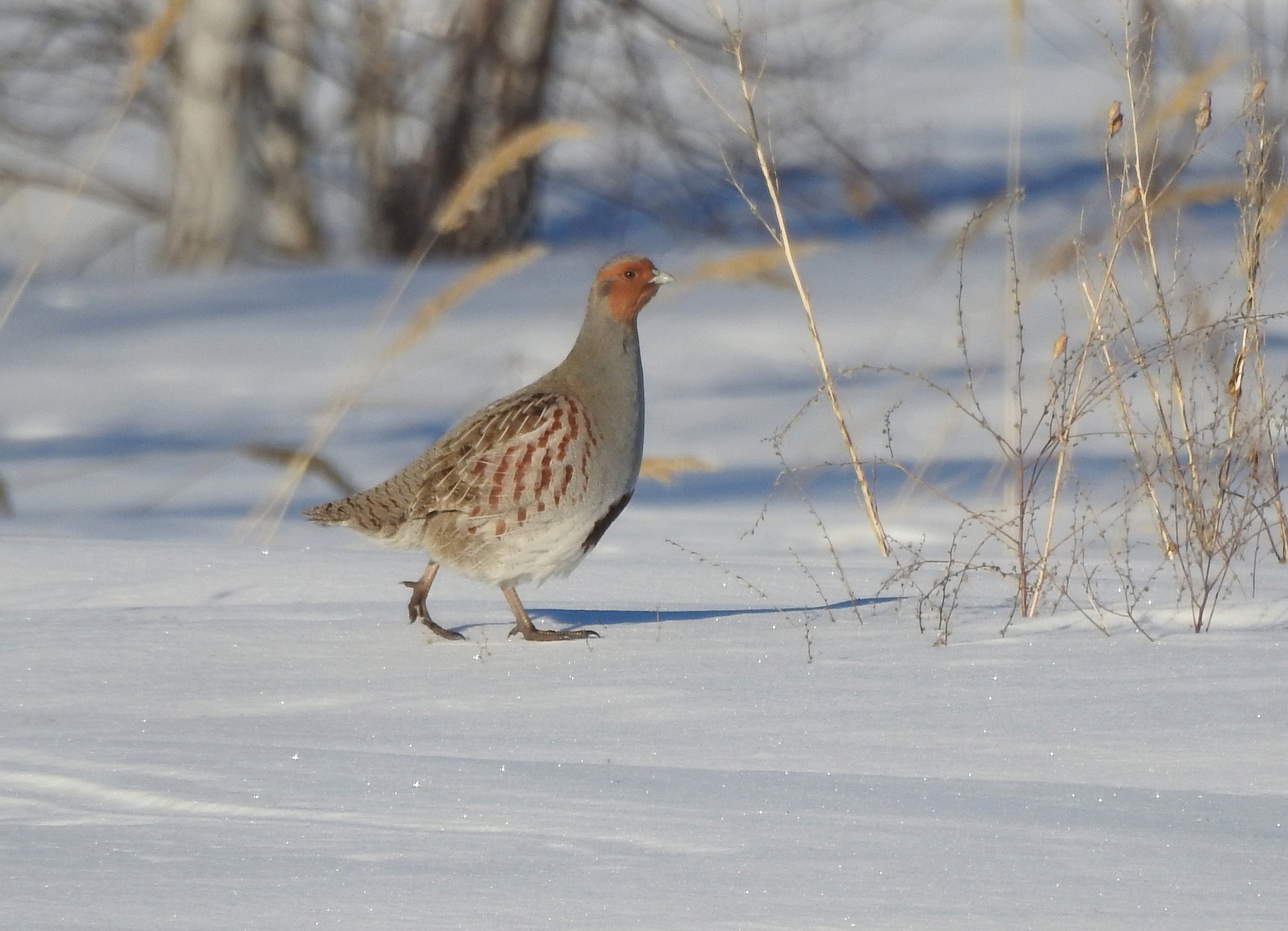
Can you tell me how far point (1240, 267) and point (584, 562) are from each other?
1833 millimetres

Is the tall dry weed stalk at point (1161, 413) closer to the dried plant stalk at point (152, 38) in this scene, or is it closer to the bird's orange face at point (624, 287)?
the bird's orange face at point (624, 287)

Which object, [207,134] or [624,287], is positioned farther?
[207,134]

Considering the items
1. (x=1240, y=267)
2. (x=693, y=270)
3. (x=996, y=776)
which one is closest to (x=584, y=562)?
(x=693, y=270)

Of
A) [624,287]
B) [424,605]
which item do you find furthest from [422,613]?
[624,287]

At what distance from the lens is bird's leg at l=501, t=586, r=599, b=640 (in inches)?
144

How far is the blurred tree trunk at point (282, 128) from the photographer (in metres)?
10.7

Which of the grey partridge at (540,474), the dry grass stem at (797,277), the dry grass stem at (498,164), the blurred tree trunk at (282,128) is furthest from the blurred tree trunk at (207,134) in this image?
the grey partridge at (540,474)

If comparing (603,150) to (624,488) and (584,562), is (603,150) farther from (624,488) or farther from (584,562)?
(624,488)

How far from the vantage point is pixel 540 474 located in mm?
3604

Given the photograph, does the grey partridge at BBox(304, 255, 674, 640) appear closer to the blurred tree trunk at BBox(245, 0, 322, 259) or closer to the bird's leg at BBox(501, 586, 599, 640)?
the bird's leg at BBox(501, 586, 599, 640)

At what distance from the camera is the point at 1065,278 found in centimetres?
1112

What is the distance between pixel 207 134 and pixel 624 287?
7.18 metres

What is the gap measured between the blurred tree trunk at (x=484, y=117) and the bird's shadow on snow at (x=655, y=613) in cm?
Result: 678

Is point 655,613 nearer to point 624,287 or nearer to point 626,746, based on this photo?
point 624,287
